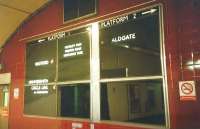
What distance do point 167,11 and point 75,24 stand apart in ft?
6.15

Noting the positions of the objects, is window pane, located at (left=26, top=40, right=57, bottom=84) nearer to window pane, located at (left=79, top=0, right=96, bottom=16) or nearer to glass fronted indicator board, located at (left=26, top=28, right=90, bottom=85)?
glass fronted indicator board, located at (left=26, top=28, right=90, bottom=85)

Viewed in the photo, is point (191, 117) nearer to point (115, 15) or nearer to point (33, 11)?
point (115, 15)

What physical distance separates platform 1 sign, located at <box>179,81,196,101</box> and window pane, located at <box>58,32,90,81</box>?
1.73 meters

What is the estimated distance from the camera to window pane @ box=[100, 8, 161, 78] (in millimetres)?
3795

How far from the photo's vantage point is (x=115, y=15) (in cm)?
430

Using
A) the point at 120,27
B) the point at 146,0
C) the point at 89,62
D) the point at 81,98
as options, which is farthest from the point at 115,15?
the point at 81,98

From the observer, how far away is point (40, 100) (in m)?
5.41

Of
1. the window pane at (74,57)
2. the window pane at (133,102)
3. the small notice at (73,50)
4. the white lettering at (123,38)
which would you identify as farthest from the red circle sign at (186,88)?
the small notice at (73,50)

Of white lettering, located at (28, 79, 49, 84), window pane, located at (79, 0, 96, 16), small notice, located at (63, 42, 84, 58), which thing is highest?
window pane, located at (79, 0, 96, 16)

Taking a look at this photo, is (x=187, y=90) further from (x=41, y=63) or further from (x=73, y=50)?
(x=41, y=63)

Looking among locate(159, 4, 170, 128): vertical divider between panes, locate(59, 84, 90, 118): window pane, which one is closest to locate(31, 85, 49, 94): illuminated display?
locate(59, 84, 90, 118): window pane

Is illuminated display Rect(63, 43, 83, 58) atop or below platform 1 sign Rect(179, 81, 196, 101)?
atop

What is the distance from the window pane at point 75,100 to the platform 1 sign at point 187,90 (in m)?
1.73

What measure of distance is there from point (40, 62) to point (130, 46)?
2.23 m
